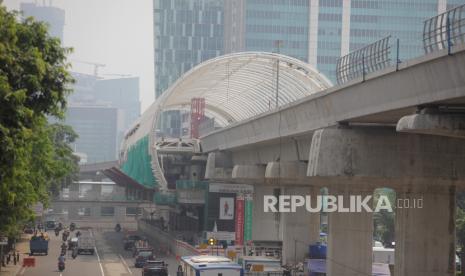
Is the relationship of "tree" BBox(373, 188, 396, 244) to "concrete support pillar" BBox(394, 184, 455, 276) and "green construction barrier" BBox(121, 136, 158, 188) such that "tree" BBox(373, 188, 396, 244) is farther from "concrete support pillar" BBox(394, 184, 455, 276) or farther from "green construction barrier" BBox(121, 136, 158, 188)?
"concrete support pillar" BBox(394, 184, 455, 276)

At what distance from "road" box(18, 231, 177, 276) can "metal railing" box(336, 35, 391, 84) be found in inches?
961

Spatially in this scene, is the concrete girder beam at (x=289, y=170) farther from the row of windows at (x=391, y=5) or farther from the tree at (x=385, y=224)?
the row of windows at (x=391, y=5)

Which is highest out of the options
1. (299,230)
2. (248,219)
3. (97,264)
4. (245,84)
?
(245,84)

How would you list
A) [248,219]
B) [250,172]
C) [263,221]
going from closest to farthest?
[250,172] → [263,221] → [248,219]

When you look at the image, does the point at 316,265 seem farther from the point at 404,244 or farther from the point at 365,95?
the point at 365,95

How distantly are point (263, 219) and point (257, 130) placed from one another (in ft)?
69.6

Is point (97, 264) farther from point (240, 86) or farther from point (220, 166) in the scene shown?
point (240, 86)

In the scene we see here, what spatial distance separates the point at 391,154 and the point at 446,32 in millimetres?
9579

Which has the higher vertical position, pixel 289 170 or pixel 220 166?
pixel 220 166

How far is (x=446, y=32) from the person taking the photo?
85.2ft

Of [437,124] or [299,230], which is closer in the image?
[437,124]

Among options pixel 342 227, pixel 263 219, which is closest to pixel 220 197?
pixel 263 219

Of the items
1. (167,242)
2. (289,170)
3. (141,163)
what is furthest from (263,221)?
(289,170)

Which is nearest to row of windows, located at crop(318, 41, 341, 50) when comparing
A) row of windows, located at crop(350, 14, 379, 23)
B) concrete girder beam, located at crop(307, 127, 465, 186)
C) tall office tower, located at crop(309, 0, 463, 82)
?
tall office tower, located at crop(309, 0, 463, 82)
